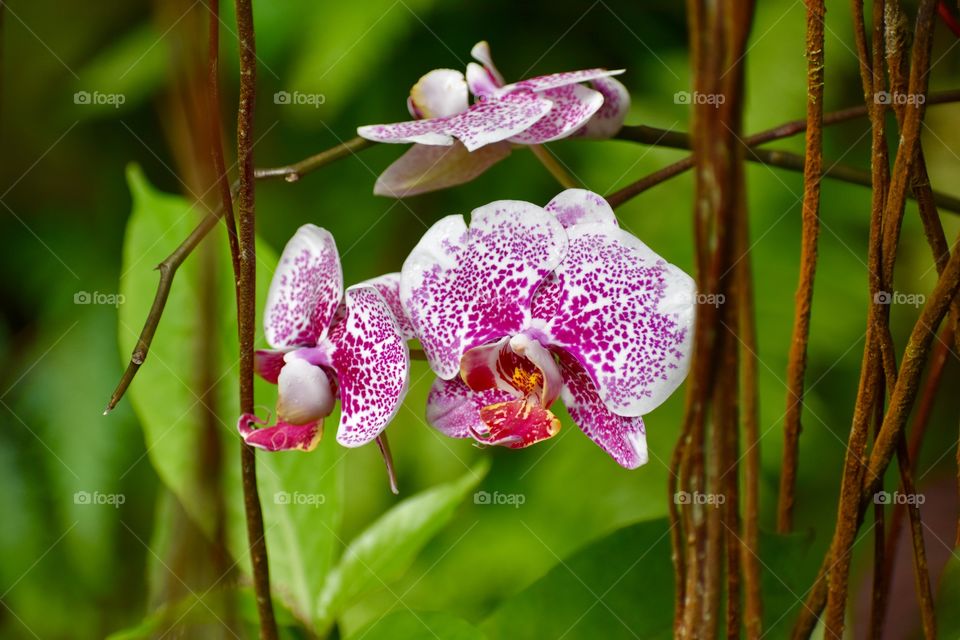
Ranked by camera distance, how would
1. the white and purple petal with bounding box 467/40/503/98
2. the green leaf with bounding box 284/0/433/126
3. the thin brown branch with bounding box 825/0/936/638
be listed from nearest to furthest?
the thin brown branch with bounding box 825/0/936/638, the white and purple petal with bounding box 467/40/503/98, the green leaf with bounding box 284/0/433/126

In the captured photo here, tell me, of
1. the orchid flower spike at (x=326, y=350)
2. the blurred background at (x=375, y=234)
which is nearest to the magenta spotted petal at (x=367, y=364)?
the orchid flower spike at (x=326, y=350)

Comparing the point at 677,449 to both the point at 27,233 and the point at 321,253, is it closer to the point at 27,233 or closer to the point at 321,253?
the point at 321,253

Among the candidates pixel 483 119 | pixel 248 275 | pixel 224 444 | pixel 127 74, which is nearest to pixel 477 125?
pixel 483 119

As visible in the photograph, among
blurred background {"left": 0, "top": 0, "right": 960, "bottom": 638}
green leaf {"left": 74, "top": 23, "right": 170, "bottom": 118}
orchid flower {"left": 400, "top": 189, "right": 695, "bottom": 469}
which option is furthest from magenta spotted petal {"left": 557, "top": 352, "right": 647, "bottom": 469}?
green leaf {"left": 74, "top": 23, "right": 170, "bottom": 118}

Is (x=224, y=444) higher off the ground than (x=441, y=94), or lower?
lower

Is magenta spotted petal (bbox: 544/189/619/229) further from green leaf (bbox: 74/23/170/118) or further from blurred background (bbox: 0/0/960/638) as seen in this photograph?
green leaf (bbox: 74/23/170/118)

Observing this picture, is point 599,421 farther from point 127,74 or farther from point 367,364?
point 127,74
